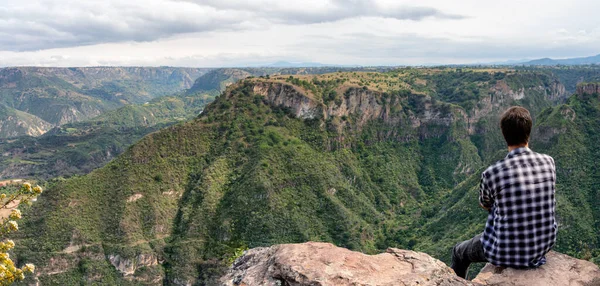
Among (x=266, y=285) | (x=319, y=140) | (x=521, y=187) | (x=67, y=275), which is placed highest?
(x=521, y=187)

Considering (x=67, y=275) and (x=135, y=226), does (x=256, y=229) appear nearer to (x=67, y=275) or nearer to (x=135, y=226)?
(x=135, y=226)

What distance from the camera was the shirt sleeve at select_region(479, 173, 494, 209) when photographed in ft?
23.2

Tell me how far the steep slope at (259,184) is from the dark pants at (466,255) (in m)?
65.0

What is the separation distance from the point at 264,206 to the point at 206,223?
13252 millimetres

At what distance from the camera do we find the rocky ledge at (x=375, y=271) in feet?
24.3

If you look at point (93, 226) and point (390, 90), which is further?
point (390, 90)

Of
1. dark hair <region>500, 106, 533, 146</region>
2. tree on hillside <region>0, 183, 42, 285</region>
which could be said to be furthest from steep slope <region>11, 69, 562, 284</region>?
dark hair <region>500, 106, 533, 146</region>

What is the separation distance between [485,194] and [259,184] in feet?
259

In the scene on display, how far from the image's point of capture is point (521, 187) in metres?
6.67

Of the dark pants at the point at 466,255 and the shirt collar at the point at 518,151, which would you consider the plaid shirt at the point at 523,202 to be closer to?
the shirt collar at the point at 518,151

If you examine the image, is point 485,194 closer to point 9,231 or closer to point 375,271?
point 375,271

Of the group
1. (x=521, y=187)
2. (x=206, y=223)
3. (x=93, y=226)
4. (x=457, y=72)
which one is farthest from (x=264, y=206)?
(x=457, y=72)

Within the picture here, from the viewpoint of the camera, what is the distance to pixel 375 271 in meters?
8.32

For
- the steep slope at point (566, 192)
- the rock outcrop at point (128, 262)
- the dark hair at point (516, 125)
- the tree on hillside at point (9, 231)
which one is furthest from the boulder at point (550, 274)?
the rock outcrop at point (128, 262)
